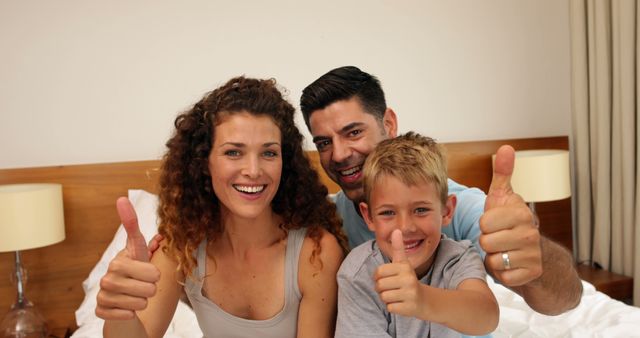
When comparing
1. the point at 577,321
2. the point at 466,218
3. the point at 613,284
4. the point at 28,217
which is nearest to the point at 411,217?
the point at 466,218

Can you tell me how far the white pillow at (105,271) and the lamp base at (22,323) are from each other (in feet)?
0.59

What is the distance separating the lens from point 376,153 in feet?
4.35

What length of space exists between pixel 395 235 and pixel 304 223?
1.78 feet

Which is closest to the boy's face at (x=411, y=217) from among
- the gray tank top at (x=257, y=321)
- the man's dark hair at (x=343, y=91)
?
the gray tank top at (x=257, y=321)

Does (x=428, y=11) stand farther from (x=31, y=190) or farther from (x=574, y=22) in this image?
(x=31, y=190)

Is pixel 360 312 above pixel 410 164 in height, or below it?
below

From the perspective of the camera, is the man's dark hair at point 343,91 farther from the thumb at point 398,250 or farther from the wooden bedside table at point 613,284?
the wooden bedside table at point 613,284

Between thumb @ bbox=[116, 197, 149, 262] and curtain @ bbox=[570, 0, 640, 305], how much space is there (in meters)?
2.69

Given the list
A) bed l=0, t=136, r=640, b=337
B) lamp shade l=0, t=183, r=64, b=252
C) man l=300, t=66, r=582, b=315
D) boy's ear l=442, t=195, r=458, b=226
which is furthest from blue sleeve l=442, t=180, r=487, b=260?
lamp shade l=0, t=183, r=64, b=252

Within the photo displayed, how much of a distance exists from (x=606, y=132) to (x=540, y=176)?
483mm

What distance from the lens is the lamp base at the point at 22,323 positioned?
2.36 meters

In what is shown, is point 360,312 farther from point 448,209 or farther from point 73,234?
point 73,234

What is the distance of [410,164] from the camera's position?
1229mm

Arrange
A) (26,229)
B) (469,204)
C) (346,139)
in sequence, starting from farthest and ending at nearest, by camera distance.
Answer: (26,229) → (346,139) → (469,204)
